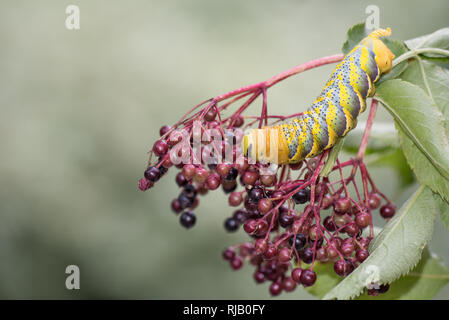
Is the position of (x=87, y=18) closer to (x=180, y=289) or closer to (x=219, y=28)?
(x=219, y=28)

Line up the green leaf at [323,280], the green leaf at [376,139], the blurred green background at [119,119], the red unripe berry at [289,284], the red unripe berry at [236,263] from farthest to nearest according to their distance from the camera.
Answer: the blurred green background at [119,119] → the red unripe berry at [236,263] → the green leaf at [376,139] → the red unripe berry at [289,284] → the green leaf at [323,280]

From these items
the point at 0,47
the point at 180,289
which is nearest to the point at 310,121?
the point at 180,289

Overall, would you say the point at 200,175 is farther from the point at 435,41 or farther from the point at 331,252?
the point at 435,41

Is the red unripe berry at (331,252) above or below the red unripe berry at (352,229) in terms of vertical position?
below

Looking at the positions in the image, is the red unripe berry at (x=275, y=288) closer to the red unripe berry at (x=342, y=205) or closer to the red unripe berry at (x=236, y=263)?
the red unripe berry at (x=236, y=263)

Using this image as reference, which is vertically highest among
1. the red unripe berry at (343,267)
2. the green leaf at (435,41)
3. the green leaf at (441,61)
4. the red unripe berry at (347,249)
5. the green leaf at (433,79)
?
the green leaf at (435,41)

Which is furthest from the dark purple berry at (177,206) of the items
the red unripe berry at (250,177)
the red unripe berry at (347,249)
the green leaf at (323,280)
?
the red unripe berry at (347,249)
